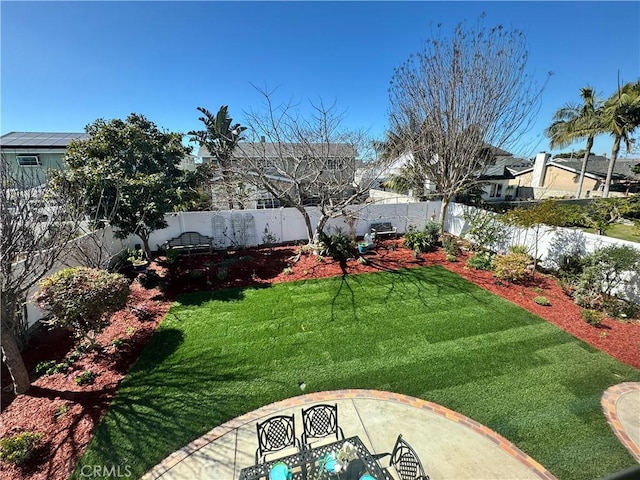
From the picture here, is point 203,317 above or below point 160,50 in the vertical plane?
below

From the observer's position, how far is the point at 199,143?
56.3ft

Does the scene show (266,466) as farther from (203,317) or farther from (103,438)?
(203,317)

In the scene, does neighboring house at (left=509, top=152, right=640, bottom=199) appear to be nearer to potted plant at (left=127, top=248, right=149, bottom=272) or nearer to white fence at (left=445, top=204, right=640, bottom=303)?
white fence at (left=445, top=204, right=640, bottom=303)

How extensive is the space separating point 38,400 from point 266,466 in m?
4.46

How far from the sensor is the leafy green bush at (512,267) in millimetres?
9141

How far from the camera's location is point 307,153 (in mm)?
10516

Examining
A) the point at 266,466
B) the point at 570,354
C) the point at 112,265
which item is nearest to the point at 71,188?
the point at 112,265

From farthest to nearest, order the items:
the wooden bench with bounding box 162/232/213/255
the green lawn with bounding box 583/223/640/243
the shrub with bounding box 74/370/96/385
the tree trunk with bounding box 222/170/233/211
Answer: the green lawn with bounding box 583/223/640/243
the wooden bench with bounding box 162/232/213/255
the tree trunk with bounding box 222/170/233/211
the shrub with bounding box 74/370/96/385

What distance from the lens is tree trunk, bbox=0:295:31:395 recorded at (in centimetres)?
465

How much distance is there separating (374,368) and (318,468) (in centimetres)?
256

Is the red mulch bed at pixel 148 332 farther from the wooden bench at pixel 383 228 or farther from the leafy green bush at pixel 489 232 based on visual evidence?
the wooden bench at pixel 383 228

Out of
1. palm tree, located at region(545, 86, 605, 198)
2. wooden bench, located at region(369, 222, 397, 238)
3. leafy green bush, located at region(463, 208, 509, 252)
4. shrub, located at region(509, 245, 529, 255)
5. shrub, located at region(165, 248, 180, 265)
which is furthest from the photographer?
palm tree, located at region(545, 86, 605, 198)
